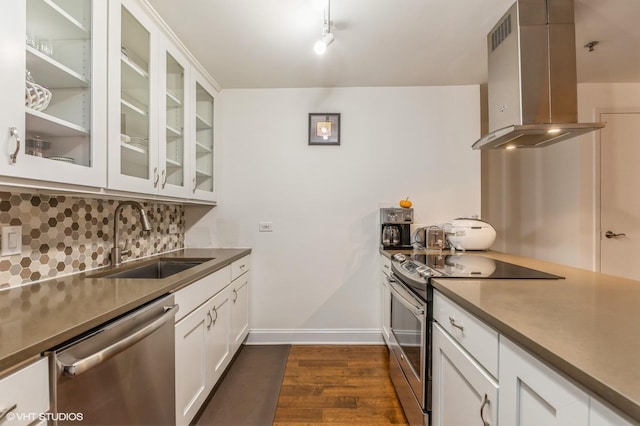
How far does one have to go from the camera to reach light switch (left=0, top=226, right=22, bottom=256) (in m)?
1.17

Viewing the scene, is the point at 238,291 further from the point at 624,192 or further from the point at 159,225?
the point at 624,192

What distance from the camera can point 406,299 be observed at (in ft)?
5.44

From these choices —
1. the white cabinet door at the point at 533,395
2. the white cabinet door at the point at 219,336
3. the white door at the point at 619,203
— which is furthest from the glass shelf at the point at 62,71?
the white door at the point at 619,203

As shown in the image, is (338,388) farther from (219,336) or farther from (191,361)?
(191,361)

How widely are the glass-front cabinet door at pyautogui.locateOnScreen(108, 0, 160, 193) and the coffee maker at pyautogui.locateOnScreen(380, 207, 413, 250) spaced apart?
1808 mm

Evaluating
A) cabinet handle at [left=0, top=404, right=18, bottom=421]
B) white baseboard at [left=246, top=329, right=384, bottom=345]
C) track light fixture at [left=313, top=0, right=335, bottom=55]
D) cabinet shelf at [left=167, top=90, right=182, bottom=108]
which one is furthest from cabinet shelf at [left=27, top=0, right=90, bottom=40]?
white baseboard at [left=246, top=329, right=384, bottom=345]

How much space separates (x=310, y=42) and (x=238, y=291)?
192 centimetres

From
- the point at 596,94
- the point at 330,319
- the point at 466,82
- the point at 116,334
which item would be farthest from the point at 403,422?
the point at 596,94

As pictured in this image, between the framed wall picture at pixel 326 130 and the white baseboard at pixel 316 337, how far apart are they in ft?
5.82

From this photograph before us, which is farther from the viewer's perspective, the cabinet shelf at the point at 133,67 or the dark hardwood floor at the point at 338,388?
the dark hardwood floor at the point at 338,388

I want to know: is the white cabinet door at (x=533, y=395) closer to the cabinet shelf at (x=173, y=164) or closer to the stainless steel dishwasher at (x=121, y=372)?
the stainless steel dishwasher at (x=121, y=372)

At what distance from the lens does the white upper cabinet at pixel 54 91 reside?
887 mm

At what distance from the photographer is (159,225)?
232cm

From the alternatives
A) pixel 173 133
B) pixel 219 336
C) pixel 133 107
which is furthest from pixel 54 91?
pixel 219 336
